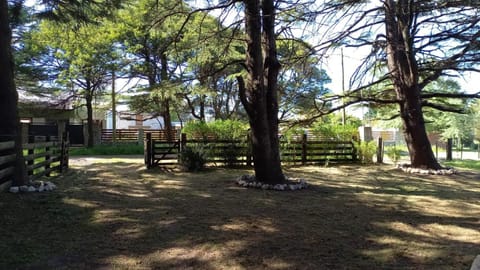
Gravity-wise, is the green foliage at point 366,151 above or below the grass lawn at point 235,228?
above

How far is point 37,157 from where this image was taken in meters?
9.86

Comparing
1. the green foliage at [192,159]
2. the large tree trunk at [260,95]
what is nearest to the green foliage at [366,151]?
the green foliage at [192,159]

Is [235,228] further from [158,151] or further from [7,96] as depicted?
[158,151]

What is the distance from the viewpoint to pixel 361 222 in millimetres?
5977

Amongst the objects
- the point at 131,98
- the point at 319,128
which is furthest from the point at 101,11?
the point at 131,98

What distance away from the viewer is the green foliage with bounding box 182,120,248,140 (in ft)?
50.6

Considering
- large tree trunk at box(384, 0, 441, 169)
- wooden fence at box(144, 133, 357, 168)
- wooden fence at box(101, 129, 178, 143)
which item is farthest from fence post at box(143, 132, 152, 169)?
wooden fence at box(101, 129, 178, 143)

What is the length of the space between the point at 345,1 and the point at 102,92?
2495 centimetres

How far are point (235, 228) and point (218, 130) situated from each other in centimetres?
1013

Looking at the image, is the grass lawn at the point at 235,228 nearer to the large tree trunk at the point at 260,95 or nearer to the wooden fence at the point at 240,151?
the large tree trunk at the point at 260,95

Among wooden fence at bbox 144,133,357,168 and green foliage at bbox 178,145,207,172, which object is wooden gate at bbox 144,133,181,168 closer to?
wooden fence at bbox 144,133,357,168

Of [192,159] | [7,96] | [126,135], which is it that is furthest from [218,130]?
[126,135]

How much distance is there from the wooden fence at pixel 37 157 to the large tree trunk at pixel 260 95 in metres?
4.81

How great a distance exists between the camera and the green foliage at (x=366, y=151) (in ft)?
55.3
